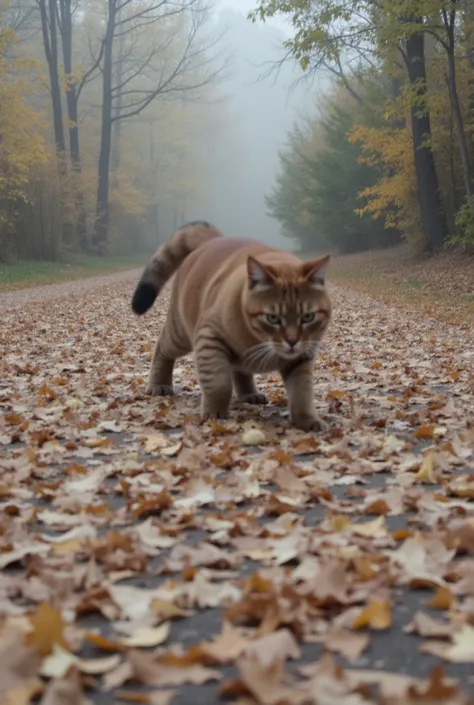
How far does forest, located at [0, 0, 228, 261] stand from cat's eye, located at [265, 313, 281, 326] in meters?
23.7

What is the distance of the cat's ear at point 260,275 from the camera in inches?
194

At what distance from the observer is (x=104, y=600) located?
254cm

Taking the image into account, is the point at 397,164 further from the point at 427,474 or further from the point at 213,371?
the point at 427,474

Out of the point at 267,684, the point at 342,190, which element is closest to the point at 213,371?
the point at 267,684

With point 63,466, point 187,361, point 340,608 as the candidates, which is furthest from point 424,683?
point 187,361

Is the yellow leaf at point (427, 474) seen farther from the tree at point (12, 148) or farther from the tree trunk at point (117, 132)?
the tree trunk at point (117, 132)

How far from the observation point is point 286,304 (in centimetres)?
498

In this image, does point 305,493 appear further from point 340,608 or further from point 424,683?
point 424,683

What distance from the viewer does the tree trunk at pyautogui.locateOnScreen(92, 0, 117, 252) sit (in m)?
40.5

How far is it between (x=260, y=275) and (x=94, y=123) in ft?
163

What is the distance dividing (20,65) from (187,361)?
72.6 feet

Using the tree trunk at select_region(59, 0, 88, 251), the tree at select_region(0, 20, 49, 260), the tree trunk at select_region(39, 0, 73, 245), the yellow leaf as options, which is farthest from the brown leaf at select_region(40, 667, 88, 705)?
the tree trunk at select_region(59, 0, 88, 251)

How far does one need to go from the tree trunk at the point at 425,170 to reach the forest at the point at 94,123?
12857 millimetres

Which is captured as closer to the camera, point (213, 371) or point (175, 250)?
point (213, 371)
